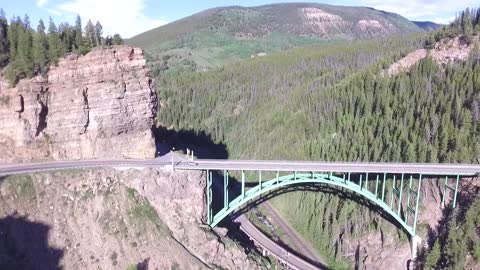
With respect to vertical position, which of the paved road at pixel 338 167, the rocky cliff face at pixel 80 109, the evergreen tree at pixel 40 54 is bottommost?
the paved road at pixel 338 167

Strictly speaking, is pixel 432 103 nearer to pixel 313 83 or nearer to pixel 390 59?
pixel 390 59

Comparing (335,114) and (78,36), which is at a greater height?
(78,36)

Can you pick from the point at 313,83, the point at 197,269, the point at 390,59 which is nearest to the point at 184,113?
the point at 313,83

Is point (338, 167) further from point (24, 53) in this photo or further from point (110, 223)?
point (24, 53)

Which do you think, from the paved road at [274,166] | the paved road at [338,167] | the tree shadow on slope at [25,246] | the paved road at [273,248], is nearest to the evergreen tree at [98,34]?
the paved road at [274,166]

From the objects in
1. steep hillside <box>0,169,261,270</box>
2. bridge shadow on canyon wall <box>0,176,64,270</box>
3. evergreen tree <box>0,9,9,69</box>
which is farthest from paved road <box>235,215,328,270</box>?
evergreen tree <box>0,9,9,69</box>

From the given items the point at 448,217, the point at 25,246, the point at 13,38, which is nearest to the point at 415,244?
the point at 448,217

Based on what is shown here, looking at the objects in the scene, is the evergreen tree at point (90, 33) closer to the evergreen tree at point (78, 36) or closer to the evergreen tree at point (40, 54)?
the evergreen tree at point (78, 36)

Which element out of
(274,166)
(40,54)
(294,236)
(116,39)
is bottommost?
(294,236)
